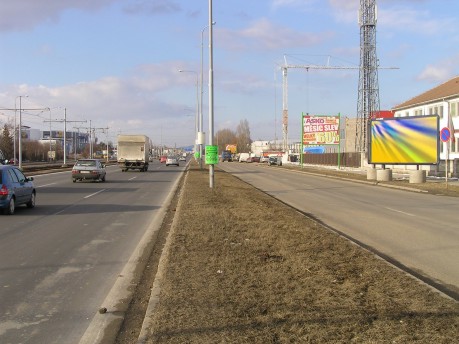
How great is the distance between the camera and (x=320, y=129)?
61250 mm

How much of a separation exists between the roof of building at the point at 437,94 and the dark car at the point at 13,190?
1625 inches

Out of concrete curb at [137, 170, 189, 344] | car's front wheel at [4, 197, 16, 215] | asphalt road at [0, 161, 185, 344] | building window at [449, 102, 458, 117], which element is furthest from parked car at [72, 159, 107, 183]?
building window at [449, 102, 458, 117]

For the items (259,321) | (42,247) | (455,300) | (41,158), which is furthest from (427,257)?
(41,158)

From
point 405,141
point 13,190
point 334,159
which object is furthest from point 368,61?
point 13,190

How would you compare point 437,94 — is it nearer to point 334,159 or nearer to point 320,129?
point 320,129

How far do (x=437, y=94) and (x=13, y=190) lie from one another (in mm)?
46644

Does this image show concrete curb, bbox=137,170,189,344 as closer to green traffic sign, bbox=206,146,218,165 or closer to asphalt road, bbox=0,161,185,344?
asphalt road, bbox=0,161,185,344

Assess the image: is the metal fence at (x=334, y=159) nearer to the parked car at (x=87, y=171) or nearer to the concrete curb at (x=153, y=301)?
the parked car at (x=87, y=171)

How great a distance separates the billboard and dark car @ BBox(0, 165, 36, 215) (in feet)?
91.8

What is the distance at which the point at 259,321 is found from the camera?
4.67 meters

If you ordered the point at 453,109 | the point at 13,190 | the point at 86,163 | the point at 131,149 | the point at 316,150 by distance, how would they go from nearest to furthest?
the point at 13,190 → the point at 86,163 → the point at 131,149 → the point at 453,109 → the point at 316,150

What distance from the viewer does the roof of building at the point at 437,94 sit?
157ft

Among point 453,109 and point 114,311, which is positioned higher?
point 453,109

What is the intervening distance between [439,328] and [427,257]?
4342mm
